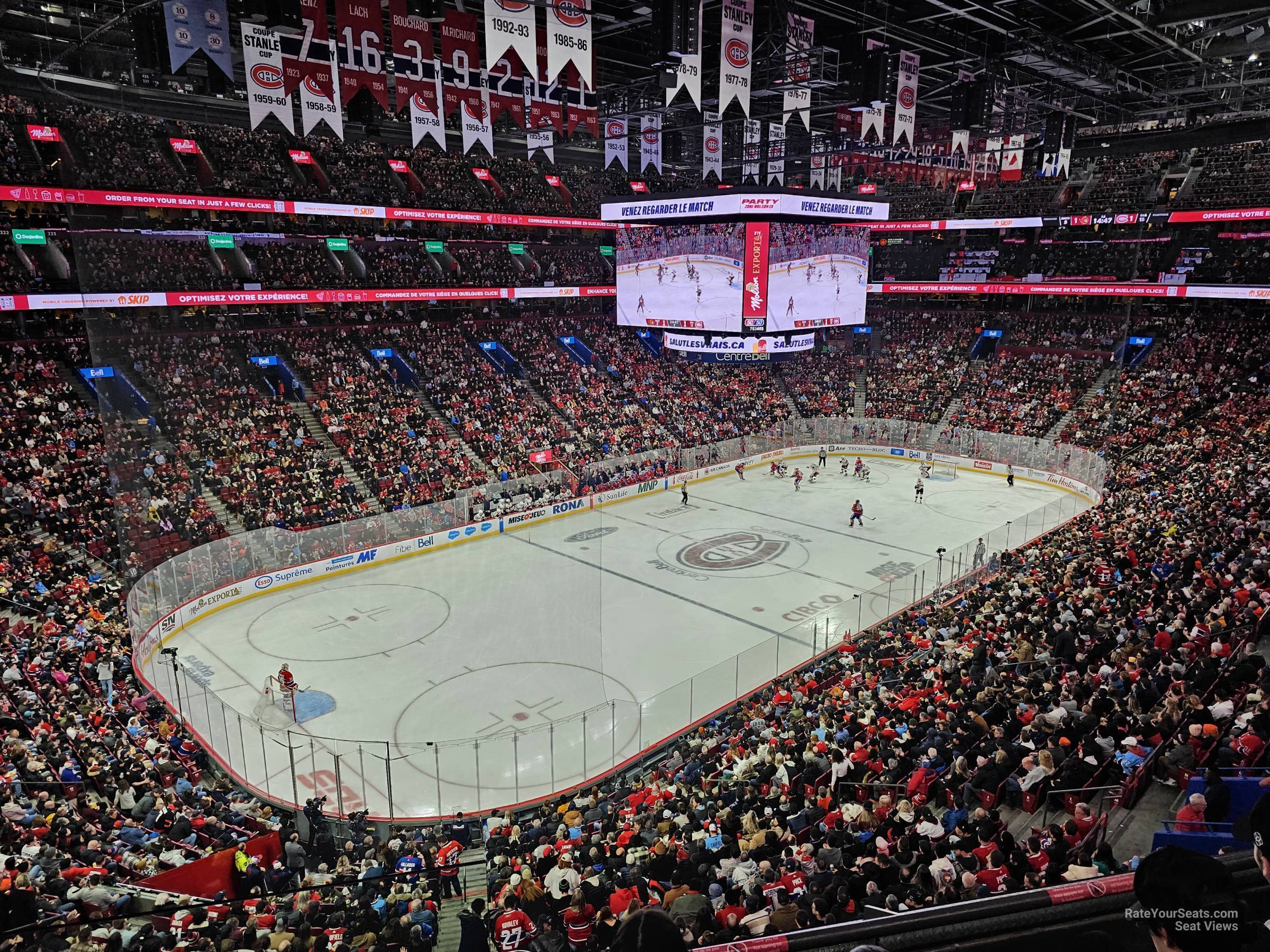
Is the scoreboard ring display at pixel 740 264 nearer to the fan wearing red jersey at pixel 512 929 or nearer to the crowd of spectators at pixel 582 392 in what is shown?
the crowd of spectators at pixel 582 392

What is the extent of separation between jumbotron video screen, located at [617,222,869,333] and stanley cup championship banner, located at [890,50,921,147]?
513 cm

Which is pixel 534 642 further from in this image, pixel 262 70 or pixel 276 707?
pixel 262 70

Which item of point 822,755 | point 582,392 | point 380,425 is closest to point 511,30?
point 822,755

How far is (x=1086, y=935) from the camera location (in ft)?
9.12

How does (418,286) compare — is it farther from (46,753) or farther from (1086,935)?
(1086,935)

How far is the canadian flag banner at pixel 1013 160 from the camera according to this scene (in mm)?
33906

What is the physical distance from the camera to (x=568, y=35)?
15.3m

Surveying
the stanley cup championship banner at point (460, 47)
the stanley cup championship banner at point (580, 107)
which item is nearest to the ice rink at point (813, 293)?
the stanley cup championship banner at point (580, 107)

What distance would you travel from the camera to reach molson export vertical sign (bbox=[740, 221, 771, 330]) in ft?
87.9

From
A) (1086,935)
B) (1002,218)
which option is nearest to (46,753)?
(1086,935)

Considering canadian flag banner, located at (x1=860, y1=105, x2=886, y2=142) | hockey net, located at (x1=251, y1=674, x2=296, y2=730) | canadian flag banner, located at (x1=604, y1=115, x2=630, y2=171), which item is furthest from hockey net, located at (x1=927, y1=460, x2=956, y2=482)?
hockey net, located at (x1=251, y1=674, x2=296, y2=730)

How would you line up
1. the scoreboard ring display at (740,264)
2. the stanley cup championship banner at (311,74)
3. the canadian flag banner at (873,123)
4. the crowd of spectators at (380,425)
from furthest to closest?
the crowd of spectators at (380,425) → the scoreboard ring display at (740,264) → the canadian flag banner at (873,123) → the stanley cup championship banner at (311,74)

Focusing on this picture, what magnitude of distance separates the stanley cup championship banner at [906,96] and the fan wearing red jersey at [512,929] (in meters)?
21.9

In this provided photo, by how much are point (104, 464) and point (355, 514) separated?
7.04 metres
